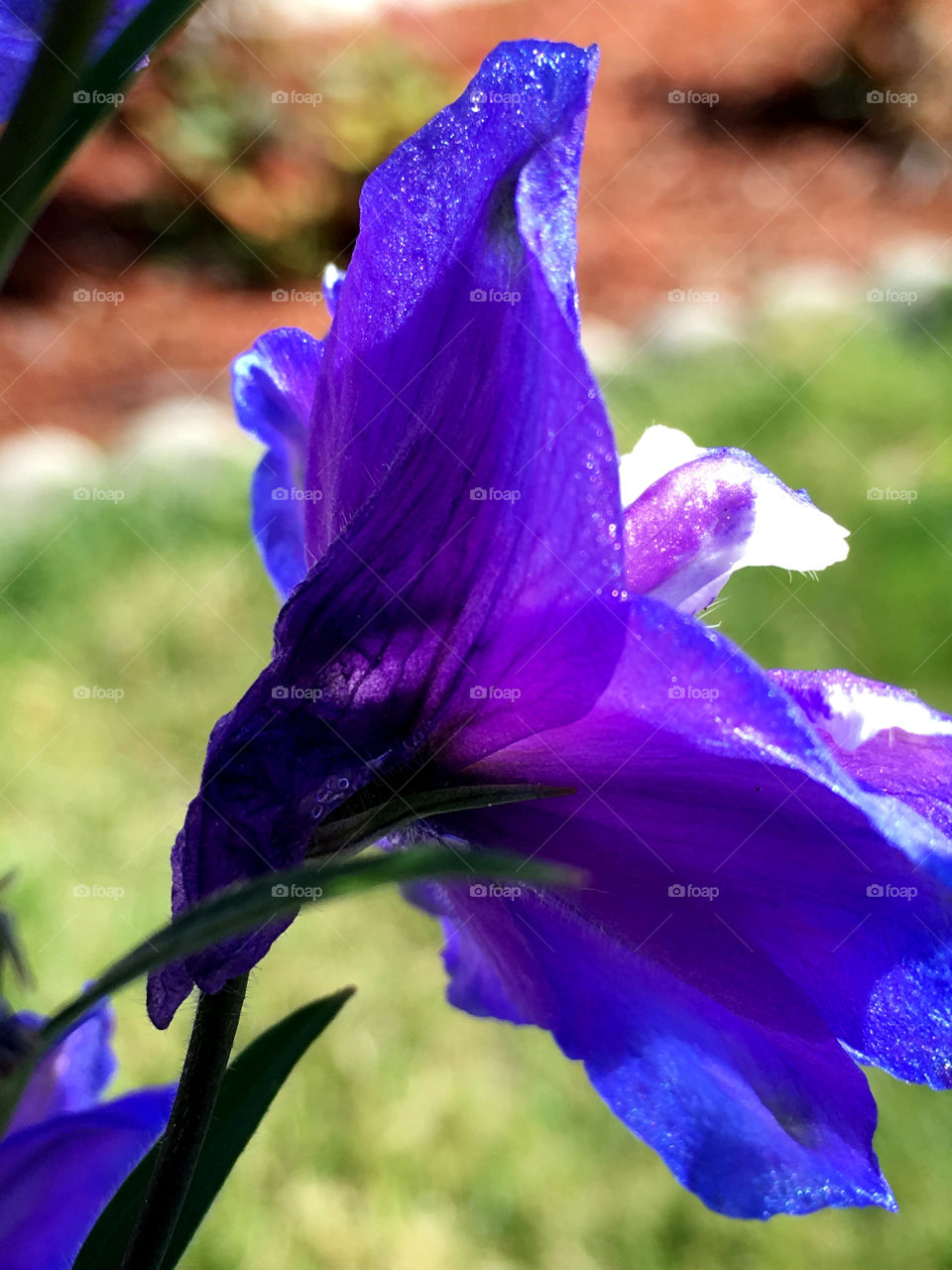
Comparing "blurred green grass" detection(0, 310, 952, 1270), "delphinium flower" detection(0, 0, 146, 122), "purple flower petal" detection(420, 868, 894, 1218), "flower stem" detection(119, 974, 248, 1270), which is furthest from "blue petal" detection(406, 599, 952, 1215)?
"blurred green grass" detection(0, 310, 952, 1270)

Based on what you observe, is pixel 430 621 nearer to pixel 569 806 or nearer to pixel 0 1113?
pixel 569 806

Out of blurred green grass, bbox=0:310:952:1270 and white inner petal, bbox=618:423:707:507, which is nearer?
white inner petal, bbox=618:423:707:507

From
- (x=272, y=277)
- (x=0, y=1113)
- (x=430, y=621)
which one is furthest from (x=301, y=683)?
(x=272, y=277)

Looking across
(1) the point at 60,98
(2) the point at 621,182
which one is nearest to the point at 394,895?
(1) the point at 60,98

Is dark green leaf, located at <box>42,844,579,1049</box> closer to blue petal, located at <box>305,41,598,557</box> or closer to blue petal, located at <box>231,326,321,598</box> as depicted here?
blue petal, located at <box>305,41,598,557</box>

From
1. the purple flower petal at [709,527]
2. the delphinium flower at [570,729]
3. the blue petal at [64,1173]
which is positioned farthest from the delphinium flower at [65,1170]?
the purple flower petal at [709,527]

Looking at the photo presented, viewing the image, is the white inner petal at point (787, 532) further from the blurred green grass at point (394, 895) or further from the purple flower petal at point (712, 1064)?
the blurred green grass at point (394, 895)

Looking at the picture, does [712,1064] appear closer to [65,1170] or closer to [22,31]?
[65,1170]
